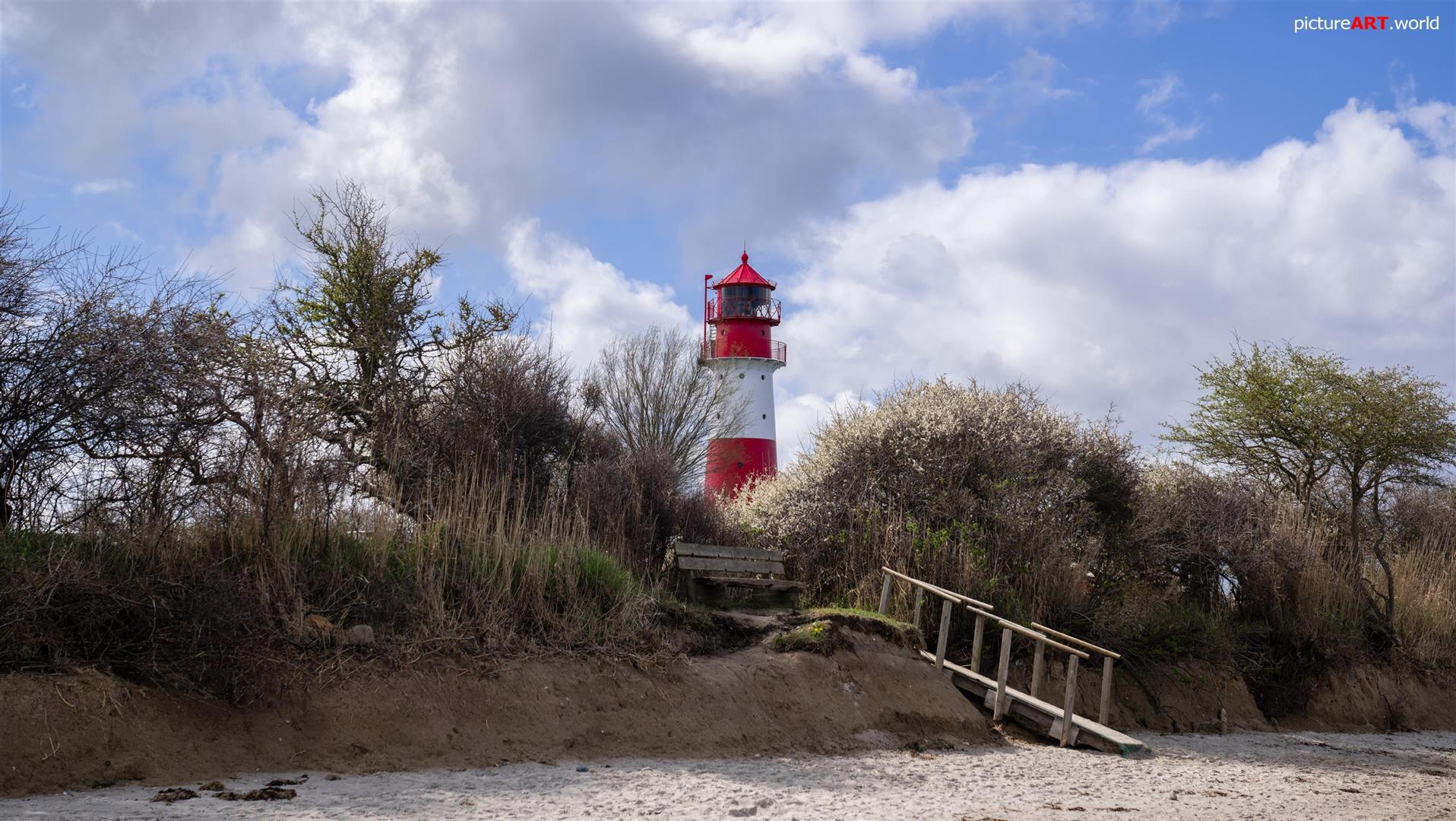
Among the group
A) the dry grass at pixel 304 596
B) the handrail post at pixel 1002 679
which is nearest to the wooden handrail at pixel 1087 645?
the handrail post at pixel 1002 679

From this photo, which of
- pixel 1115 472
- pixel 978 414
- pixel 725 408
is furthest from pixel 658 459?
pixel 725 408

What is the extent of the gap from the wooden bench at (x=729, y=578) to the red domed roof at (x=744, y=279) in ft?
71.0

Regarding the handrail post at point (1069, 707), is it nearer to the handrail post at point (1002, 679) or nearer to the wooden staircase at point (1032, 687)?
the wooden staircase at point (1032, 687)

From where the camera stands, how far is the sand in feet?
25.8

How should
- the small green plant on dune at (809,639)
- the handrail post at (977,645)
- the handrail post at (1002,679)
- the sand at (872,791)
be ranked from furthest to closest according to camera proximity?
the handrail post at (977,645) → the handrail post at (1002,679) → the small green plant on dune at (809,639) → the sand at (872,791)

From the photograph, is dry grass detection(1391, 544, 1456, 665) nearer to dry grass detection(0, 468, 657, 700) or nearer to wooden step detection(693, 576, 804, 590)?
wooden step detection(693, 576, 804, 590)

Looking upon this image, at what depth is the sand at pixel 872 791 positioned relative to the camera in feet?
25.8

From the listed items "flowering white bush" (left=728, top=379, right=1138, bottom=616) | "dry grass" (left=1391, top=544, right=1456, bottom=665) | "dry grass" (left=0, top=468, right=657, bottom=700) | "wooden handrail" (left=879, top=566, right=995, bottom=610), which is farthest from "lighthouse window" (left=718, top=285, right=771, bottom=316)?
"dry grass" (left=0, top=468, right=657, bottom=700)

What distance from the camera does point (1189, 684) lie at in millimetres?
16219

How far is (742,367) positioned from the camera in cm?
3534

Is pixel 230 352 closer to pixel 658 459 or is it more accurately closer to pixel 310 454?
pixel 310 454

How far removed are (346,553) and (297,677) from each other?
1659 millimetres

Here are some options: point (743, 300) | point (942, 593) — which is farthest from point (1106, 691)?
point (743, 300)

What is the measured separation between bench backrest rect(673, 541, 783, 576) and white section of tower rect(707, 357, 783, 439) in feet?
59.0
